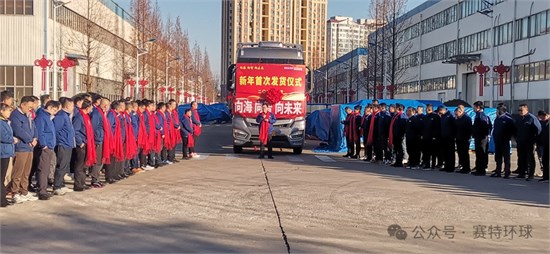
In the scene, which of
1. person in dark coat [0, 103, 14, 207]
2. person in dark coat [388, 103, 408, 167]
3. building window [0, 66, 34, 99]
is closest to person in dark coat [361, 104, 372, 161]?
person in dark coat [388, 103, 408, 167]

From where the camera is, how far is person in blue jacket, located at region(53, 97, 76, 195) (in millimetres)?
11672

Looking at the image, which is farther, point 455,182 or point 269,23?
point 269,23

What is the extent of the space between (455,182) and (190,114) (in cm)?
905

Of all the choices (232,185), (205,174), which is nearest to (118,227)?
(232,185)

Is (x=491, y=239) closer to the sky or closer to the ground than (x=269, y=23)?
closer to the ground

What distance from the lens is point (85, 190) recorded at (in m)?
12.5

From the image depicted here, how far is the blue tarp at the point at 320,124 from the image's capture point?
94.4 feet

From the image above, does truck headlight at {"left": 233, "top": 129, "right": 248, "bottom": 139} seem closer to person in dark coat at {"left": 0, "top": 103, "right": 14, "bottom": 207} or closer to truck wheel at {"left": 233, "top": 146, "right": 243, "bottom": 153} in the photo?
truck wheel at {"left": 233, "top": 146, "right": 243, "bottom": 153}

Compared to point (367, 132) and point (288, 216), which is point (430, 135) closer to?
point (367, 132)

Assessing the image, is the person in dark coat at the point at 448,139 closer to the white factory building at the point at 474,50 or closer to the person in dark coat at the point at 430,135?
the person in dark coat at the point at 430,135

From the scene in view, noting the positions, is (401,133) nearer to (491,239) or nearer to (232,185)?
(232,185)

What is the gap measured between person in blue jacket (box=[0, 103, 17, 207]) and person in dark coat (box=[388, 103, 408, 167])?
38.9ft

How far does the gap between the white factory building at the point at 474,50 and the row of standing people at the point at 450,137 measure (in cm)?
2191

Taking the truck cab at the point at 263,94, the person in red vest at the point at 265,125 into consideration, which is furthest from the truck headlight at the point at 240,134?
the person in red vest at the point at 265,125
